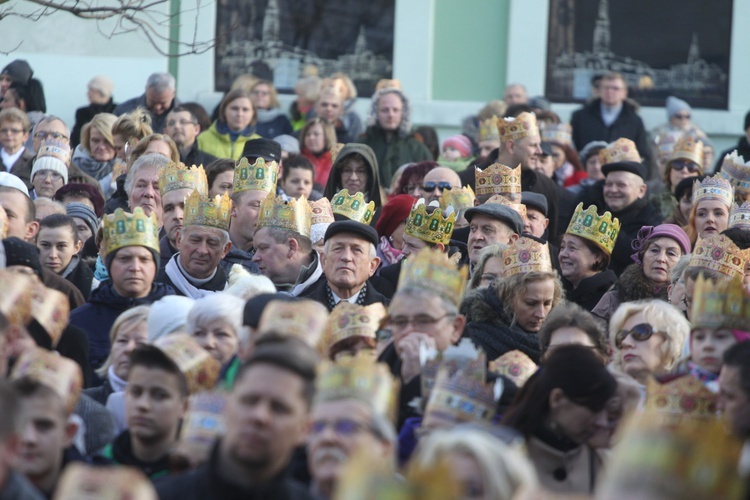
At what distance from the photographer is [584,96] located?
712 inches

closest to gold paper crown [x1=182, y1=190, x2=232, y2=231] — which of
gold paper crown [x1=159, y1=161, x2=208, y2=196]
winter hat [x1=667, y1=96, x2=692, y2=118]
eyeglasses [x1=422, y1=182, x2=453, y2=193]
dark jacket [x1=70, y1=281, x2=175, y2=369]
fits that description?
gold paper crown [x1=159, y1=161, x2=208, y2=196]

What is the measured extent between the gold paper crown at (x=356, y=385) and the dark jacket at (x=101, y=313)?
2985mm

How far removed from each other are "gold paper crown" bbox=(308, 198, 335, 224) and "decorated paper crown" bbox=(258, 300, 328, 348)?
351 centimetres

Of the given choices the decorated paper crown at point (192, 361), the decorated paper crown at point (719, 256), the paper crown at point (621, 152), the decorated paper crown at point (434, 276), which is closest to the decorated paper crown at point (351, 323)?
the decorated paper crown at point (434, 276)

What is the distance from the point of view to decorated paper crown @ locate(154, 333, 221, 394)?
6.68 m

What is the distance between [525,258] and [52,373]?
12.1 feet

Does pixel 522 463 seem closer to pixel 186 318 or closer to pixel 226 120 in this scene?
pixel 186 318

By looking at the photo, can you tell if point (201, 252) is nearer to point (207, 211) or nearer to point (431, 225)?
point (207, 211)

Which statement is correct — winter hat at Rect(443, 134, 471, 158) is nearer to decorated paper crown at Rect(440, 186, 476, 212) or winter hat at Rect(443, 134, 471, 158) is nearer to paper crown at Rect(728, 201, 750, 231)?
decorated paper crown at Rect(440, 186, 476, 212)

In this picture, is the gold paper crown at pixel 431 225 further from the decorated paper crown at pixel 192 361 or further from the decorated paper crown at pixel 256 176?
the decorated paper crown at pixel 192 361

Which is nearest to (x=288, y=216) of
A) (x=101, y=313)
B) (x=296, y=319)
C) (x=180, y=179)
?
(x=180, y=179)

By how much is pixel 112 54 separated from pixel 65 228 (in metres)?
7.92

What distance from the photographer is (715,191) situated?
1102cm

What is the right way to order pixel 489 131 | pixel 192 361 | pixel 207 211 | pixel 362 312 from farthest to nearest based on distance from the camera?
pixel 489 131, pixel 207 211, pixel 362 312, pixel 192 361
